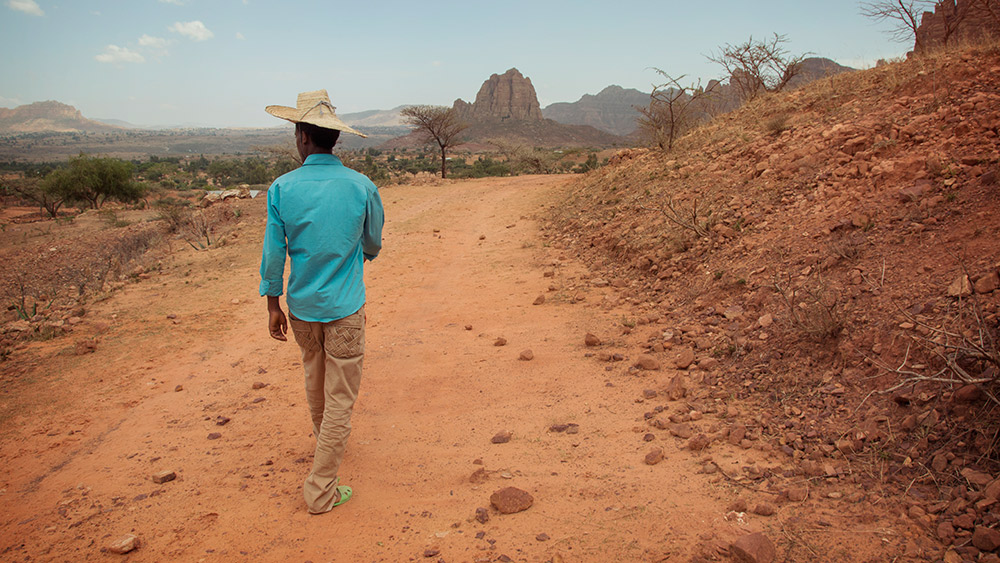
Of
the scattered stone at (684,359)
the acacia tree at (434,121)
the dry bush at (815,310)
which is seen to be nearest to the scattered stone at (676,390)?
the scattered stone at (684,359)

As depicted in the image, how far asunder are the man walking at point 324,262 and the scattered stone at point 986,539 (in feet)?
8.21

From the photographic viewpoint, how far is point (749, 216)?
19.3 ft

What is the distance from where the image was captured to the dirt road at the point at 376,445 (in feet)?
7.61

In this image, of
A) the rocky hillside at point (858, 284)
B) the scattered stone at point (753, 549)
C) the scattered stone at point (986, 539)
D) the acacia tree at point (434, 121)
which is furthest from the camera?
the acacia tree at point (434, 121)

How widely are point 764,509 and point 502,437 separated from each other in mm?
1431

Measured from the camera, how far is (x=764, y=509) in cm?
226

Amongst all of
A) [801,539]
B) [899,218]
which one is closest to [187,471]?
[801,539]

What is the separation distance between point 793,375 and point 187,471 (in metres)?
3.56

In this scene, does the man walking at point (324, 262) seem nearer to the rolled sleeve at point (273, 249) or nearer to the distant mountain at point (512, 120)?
the rolled sleeve at point (273, 249)

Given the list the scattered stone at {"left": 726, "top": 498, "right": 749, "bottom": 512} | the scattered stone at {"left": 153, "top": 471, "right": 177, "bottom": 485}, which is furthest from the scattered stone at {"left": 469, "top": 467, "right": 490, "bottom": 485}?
the scattered stone at {"left": 153, "top": 471, "right": 177, "bottom": 485}

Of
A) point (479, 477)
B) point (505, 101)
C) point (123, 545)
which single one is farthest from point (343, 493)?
point (505, 101)

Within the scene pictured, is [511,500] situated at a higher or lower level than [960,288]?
lower

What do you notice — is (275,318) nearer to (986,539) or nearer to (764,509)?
(764,509)

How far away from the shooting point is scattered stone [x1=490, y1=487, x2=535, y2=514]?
8.03 feet
